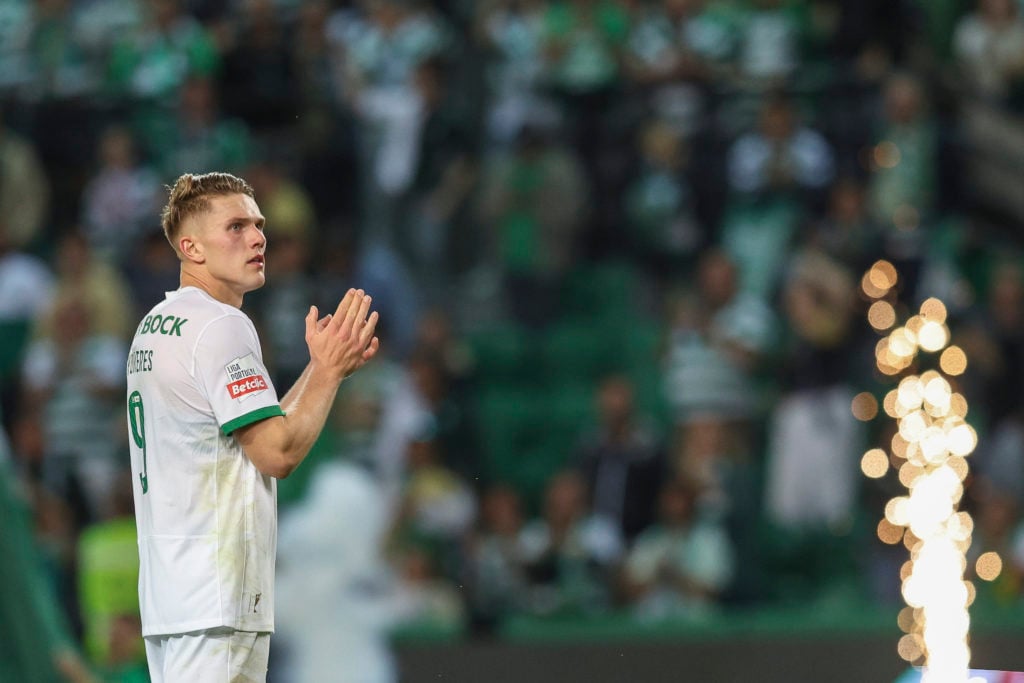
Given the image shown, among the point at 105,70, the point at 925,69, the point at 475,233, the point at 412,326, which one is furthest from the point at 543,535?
the point at 105,70

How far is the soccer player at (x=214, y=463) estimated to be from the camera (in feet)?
12.2

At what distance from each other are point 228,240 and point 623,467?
6026mm

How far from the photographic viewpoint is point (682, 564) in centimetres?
923

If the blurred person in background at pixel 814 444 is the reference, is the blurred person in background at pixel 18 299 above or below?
above

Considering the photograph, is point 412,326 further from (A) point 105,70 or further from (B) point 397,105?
(A) point 105,70

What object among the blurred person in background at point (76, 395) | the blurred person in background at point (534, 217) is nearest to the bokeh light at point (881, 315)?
the blurred person in background at point (534, 217)

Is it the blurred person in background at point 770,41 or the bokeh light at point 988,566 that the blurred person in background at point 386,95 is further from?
the bokeh light at point 988,566

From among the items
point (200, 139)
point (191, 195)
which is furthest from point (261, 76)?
point (191, 195)

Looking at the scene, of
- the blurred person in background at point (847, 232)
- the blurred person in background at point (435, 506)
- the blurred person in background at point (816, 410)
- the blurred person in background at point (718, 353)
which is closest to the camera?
the blurred person in background at point (435, 506)

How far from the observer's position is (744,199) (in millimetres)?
11273

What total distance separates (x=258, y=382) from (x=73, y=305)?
7704mm

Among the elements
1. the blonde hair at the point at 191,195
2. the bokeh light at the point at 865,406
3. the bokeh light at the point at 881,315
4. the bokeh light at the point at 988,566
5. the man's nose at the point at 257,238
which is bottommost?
the bokeh light at the point at 988,566

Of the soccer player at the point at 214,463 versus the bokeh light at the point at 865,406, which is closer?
the soccer player at the point at 214,463

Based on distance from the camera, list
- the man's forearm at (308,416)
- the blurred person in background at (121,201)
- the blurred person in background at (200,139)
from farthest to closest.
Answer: the blurred person in background at (200,139), the blurred person in background at (121,201), the man's forearm at (308,416)
